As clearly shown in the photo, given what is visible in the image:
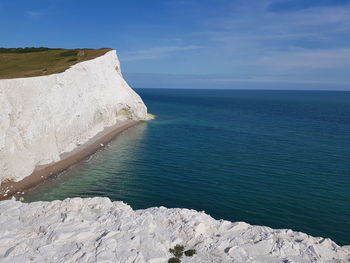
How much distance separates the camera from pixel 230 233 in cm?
1978

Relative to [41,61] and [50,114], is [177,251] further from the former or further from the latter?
[41,61]

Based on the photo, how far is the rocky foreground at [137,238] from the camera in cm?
1717

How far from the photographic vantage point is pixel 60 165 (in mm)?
39969

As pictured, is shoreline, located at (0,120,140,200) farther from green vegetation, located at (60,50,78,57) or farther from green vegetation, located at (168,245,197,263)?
green vegetation, located at (60,50,78,57)

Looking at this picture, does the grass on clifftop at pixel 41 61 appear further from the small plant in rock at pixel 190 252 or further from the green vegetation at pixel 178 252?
the small plant in rock at pixel 190 252

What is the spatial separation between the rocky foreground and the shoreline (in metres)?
10.8

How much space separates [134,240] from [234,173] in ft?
71.8

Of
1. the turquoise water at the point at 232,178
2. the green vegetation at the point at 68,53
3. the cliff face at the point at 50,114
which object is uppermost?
the green vegetation at the point at 68,53

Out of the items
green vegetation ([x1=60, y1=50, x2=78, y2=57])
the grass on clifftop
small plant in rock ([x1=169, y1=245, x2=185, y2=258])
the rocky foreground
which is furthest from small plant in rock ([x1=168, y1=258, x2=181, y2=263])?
green vegetation ([x1=60, y1=50, x2=78, y2=57])

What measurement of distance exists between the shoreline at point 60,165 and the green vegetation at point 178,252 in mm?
21283

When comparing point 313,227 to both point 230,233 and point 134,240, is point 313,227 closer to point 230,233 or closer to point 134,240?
point 230,233

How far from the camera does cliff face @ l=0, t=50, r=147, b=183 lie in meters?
34.6

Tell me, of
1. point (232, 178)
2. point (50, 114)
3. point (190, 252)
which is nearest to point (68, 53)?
point (50, 114)

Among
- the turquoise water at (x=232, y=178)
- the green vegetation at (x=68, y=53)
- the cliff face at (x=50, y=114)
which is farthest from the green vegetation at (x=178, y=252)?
the green vegetation at (x=68, y=53)
